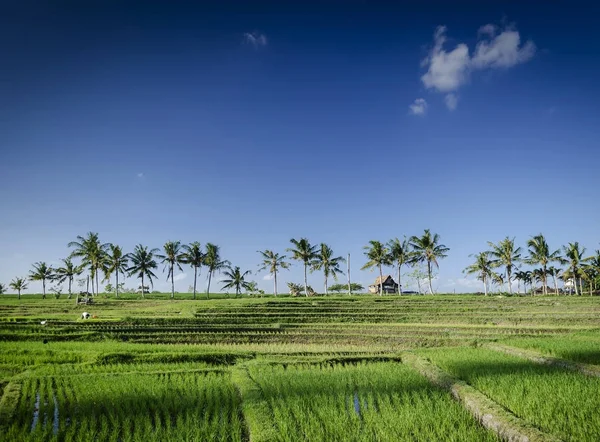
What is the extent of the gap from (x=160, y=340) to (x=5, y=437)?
11.5 m

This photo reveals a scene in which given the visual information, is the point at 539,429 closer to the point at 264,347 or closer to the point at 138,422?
the point at 138,422

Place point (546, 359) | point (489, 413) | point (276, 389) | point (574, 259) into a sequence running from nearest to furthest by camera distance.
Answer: point (489, 413) < point (276, 389) < point (546, 359) < point (574, 259)

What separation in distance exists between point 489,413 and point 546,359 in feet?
17.9

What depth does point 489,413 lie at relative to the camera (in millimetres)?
6062

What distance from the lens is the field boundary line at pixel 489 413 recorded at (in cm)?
518

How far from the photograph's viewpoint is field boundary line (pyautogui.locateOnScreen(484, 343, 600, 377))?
28.8 feet

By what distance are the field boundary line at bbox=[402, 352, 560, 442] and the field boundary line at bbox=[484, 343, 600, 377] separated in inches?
108

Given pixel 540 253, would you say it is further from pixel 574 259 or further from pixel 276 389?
pixel 276 389

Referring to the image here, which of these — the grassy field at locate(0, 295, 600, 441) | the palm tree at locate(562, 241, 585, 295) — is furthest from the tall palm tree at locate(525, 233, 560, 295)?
the grassy field at locate(0, 295, 600, 441)

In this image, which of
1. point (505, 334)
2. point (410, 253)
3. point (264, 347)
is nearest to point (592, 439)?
point (264, 347)

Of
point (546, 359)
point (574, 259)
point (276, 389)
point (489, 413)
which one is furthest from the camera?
point (574, 259)

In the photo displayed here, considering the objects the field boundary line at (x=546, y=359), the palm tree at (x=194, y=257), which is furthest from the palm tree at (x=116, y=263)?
the field boundary line at (x=546, y=359)

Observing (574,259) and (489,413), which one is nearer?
(489,413)

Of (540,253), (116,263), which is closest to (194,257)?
(116,263)
